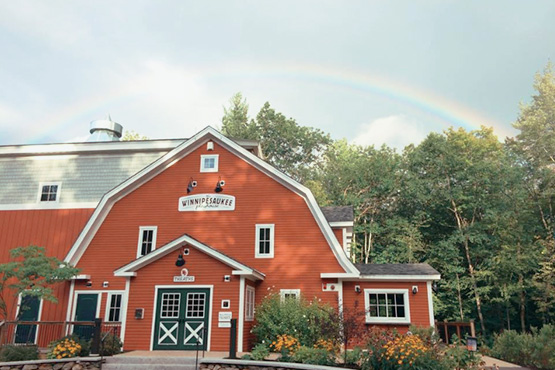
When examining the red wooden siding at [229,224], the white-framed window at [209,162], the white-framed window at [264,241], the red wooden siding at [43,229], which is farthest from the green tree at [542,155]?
the red wooden siding at [43,229]

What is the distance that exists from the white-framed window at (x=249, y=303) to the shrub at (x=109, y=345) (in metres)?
3.92

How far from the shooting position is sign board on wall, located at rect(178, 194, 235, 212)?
1577 centimetres

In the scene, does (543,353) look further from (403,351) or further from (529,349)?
(403,351)

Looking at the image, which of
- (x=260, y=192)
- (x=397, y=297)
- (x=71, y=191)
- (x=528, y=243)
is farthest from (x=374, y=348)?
(x=528, y=243)

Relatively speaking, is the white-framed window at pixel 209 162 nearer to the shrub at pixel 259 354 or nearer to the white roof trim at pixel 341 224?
the white roof trim at pixel 341 224

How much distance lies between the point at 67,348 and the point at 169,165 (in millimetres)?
7696

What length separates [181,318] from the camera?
42.7 ft

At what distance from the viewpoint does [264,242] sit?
Result: 15.2m

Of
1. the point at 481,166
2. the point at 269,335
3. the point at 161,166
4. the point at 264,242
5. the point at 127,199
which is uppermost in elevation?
the point at 481,166

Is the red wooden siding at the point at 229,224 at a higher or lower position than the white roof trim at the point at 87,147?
lower

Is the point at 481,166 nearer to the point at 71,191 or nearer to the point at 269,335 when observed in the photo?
the point at 269,335

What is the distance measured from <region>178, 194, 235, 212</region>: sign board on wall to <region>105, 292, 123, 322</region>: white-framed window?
3874 millimetres

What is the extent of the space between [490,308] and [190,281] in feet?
67.7

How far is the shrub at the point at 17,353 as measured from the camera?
34.7ft
